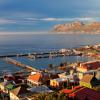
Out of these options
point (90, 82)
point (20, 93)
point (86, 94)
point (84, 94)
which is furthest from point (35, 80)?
point (86, 94)

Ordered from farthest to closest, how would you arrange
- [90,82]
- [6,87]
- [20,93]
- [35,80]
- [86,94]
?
1. [35,80]
2. [6,87]
3. [90,82]
4. [20,93]
5. [86,94]

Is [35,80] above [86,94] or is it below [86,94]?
below

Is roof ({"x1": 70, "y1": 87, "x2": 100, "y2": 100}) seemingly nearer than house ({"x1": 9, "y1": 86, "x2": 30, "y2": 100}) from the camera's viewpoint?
Yes

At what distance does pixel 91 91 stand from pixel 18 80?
15214 mm

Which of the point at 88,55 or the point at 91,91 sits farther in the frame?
the point at 88,55

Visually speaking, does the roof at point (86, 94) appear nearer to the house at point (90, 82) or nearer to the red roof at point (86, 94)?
the red roof at point (86, 94)

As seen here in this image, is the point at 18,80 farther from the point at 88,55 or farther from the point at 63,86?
the point at 88,55

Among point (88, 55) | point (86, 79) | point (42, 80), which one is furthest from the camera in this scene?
point (88, 55)

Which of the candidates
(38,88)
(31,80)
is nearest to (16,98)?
(38,88)

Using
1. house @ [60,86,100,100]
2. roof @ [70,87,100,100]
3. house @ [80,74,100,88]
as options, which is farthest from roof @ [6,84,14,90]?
roof @ [70,87,100,100]

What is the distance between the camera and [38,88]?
3091cm

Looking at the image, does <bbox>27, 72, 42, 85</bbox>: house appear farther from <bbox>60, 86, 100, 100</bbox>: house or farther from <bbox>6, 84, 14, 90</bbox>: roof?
<bbox>60, 86, 100, 100</bbox>: house

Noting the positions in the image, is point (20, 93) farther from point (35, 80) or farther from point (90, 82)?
point (35, 80)

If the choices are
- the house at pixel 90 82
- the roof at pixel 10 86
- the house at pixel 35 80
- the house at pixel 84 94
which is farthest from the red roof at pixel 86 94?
the house at pixel 35 80
